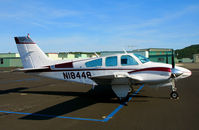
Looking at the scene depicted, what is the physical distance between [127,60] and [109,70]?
0.99m

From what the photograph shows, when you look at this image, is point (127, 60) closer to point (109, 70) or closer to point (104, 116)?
point (109, 70)

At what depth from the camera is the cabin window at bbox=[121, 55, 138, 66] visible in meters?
7.63

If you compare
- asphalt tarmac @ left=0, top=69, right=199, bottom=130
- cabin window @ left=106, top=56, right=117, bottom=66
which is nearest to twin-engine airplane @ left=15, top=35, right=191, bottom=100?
cabin window @ left=106, top=56, right=117, bottom=66

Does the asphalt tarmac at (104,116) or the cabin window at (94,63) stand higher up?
the cabin window at (94,63)

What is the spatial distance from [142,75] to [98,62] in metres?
2.25

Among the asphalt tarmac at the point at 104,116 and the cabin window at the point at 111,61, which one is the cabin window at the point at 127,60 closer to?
the cabin window at the point at 111,61

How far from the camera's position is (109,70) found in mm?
7914

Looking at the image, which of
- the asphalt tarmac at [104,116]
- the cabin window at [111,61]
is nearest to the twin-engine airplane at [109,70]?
the cabin window at [111,61]

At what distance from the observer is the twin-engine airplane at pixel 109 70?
23.3 ft

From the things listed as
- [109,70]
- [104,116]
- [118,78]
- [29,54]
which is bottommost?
[104,116]

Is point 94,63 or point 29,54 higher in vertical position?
point 29,54

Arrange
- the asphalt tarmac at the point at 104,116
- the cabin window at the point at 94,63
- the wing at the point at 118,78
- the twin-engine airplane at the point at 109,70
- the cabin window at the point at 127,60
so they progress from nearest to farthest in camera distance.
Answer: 1. the asphalt tarmac at the point at 104,116
2. the wing at the point at 118,78
3. the twin-engine airplane at the point at 109,70
4. the cabin window at the point at 127,60
5. the cabin window at the point at 94,63

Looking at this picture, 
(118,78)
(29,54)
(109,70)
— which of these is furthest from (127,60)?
(29,54)

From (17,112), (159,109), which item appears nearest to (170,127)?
(159,109)
